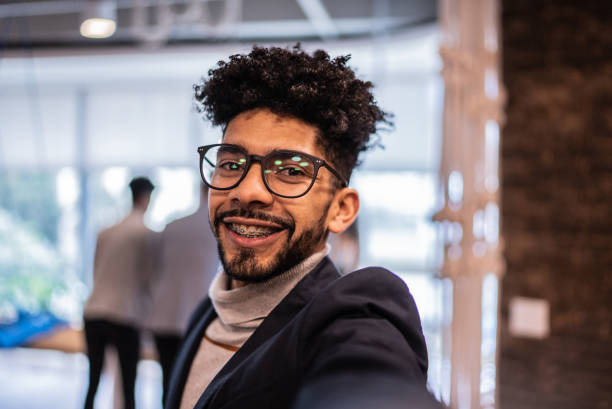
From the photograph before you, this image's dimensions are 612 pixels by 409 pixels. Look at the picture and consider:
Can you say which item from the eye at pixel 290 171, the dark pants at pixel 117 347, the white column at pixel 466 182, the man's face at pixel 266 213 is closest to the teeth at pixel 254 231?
the man's face at pixel 266 213

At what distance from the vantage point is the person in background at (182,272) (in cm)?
298

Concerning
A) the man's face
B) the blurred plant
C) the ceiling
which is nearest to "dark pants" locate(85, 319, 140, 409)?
the man's face

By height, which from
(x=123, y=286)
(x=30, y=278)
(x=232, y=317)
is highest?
(x=232, y=317)

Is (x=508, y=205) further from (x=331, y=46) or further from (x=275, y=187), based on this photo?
(x=331, y=46)

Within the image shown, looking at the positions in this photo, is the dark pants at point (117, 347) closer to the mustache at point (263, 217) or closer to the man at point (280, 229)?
the man at point (280, 229)

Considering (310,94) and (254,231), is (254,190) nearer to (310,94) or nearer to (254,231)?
(254,231)

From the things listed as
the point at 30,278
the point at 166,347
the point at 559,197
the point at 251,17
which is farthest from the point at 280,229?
Result: the point at 30,278

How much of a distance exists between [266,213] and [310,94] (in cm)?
23

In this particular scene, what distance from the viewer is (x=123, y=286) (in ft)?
10.3

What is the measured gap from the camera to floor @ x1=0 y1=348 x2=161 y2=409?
4348mm

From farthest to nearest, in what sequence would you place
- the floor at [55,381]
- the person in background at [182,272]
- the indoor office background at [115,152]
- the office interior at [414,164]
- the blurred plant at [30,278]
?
the blurred plant at [30,278]
the indoor office background at [115,152]
the floor at [55,381]
the person in background at [182,272]
the office interior at [414,164]

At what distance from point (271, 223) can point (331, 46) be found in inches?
196

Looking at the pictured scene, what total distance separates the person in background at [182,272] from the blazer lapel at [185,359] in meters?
1.75

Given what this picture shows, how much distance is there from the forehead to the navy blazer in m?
0.30
